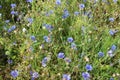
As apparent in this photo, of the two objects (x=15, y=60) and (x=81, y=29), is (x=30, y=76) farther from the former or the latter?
(x=81, y=29)

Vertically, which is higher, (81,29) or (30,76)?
(81,29)

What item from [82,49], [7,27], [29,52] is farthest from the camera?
[7,27]

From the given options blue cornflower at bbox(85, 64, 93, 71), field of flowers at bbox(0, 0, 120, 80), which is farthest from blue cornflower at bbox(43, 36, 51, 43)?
blue cornflower at bbox(85, 64, 93, 71)

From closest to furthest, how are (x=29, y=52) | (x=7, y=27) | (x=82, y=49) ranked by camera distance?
1. (x=29, y=52)
2. (x=82, y=49)
3. (x=7, y=27)

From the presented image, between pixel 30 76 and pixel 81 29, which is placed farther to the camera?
pixel 81 29

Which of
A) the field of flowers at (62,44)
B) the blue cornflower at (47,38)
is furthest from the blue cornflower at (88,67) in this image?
A: the blue cornflower at (47,38)

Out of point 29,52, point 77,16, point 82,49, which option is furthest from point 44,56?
point 77,16

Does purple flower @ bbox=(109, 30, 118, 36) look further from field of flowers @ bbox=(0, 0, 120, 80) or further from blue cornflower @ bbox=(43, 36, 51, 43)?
blue cornflower @ bbox=(43, 36, 51, 43)

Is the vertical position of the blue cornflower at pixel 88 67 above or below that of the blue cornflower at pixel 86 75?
above

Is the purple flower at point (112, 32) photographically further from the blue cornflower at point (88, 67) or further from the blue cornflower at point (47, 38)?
the blue cornflower at point (47, 38)
